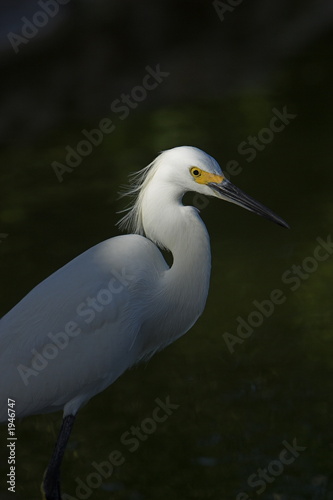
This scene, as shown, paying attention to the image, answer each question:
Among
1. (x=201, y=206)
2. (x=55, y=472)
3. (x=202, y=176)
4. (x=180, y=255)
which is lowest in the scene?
(x=201, y=206)

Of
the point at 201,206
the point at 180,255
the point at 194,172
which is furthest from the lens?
the point at 201,206

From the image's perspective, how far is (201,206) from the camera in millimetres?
6457

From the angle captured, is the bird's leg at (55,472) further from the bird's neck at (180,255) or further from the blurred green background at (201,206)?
the bird's neck at (180,255)

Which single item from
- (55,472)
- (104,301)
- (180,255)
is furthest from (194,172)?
(55,472)

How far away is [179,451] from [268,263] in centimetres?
186

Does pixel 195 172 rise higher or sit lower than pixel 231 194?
higher

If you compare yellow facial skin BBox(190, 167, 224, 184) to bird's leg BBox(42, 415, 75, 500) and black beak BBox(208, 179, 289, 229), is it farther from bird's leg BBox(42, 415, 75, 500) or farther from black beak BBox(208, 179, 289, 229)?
bird's leg BBox(42, 415, 75, 500)

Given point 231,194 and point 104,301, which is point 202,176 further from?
point 104,301

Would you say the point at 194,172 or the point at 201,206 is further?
the point at 201,206

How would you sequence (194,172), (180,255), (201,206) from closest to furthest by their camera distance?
(194,172), (180,255), (201,206)

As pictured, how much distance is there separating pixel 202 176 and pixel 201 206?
262 centimetres

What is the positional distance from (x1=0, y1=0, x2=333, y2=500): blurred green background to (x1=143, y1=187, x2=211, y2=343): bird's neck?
603 mm

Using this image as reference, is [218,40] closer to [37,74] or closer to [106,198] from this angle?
[37,74]

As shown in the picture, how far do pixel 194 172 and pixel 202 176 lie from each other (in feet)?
0.12
